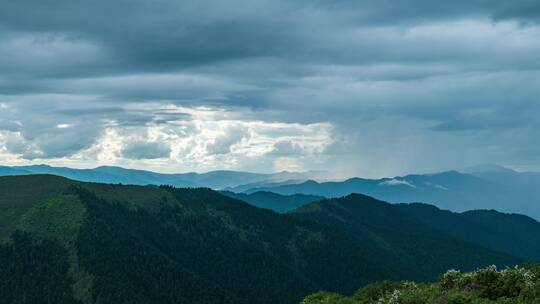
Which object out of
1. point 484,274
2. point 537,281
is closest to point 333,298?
point 484,274

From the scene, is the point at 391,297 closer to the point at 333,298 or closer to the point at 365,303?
the point at 365,303

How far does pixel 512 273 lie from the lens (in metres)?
54.7

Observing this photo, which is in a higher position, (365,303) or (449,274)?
(449,274)

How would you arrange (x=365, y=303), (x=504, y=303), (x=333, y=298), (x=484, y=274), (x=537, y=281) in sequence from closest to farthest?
(x=504, y=303)
(x=537, y=281)
(x=484, y=274)
(x=365, y=303)
(x=333, y=298)

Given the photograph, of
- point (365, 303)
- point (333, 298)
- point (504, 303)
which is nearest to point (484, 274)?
point (504, 303)

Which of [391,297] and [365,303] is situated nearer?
[391,297]

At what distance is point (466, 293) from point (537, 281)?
7.20 metres

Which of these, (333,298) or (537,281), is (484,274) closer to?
(537,281)

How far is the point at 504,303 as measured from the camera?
4816 centimetres

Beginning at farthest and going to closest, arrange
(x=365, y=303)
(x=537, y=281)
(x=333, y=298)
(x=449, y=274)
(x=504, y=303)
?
1. (x=333, y=298)
2. (x=365, y=303)
3. (x=449, y=274)
4. (x=537, y=281)
5. (x=504, y=303)

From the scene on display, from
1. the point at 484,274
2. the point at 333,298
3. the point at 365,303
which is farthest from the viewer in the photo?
the point at 333,298

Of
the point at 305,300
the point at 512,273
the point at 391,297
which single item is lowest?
the point at 305,300

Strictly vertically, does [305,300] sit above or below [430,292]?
below

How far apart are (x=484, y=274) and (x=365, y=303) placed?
19.5 metres
